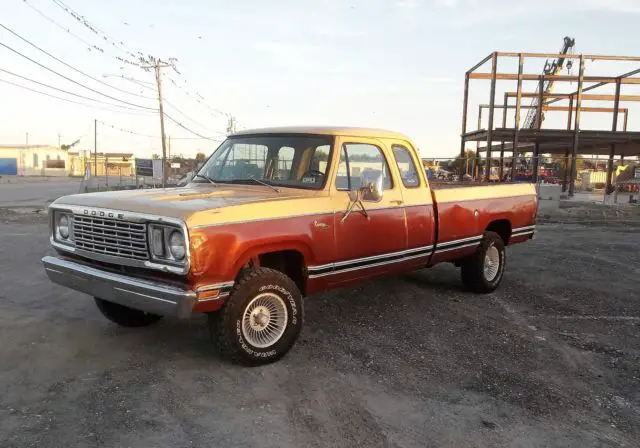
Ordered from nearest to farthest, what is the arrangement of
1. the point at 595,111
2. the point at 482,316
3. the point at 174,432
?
the point at 174,432, the point at 482,316, the point at 595,111

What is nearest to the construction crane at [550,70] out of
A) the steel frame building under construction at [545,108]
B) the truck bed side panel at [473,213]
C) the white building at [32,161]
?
the steel frame building under construction at [545,108]

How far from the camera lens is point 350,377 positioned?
4.14 meters

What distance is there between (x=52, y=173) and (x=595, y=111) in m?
80.2

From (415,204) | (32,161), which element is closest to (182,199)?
(415,204)

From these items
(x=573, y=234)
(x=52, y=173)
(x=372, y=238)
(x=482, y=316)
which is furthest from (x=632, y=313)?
(x=52, y=173)

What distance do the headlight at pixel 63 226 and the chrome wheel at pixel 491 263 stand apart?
4.78 metres

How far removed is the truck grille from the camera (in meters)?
3.99

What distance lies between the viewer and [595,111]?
26141 millimetres

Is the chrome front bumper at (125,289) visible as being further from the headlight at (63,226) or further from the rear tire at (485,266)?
the rear tire at (485,266)

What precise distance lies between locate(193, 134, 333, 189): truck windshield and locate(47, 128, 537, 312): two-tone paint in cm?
9

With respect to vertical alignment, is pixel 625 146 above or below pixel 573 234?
above

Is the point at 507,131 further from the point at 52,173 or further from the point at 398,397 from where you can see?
the point at 52,173

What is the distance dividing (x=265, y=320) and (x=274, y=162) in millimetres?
1637

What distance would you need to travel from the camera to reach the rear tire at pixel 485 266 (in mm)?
6730
